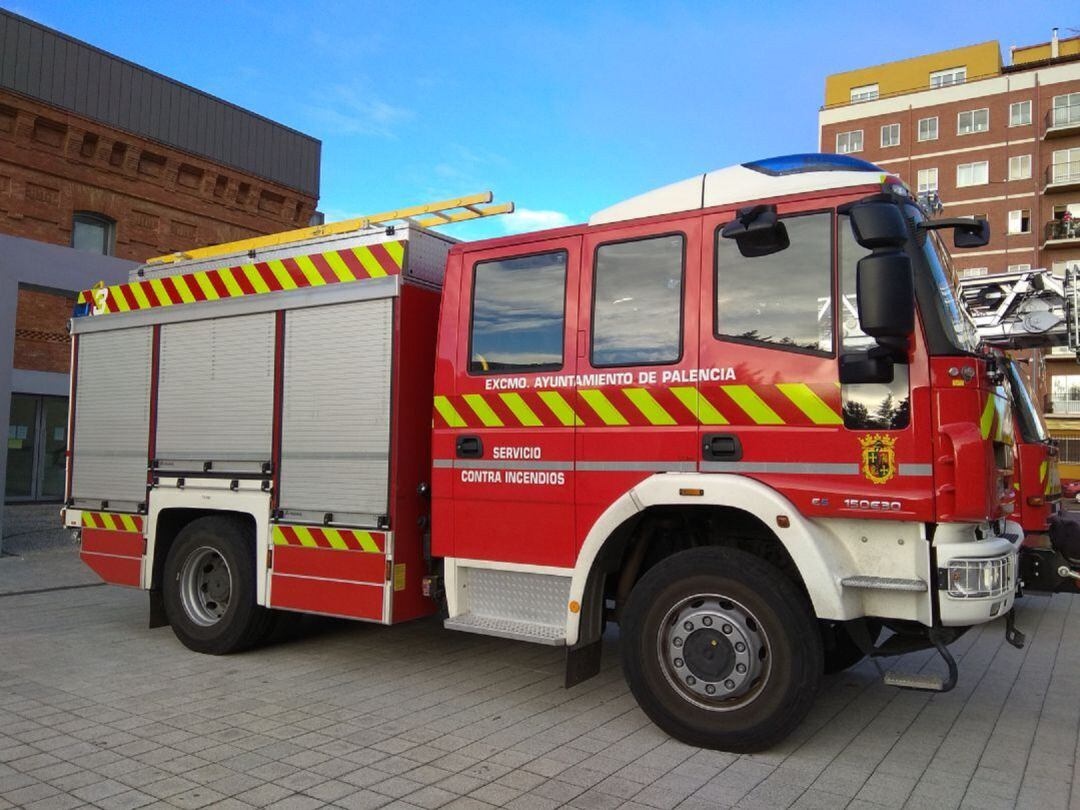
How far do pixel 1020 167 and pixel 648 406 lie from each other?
49.3m

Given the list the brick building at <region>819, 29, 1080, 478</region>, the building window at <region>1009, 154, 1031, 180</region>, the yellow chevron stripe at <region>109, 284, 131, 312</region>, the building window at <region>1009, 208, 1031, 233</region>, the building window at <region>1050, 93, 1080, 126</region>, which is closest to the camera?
the yellow chevron stripe at <region>109, 284, 131, 312</region>

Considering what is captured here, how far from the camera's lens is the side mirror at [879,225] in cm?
375

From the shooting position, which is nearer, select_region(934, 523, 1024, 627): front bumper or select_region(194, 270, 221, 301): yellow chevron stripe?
select_region(934, 523, 1024, 627): front bumper

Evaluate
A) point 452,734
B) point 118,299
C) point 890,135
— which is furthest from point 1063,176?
point 452,734

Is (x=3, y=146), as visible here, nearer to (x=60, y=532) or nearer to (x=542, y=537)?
(x=60, y=532)

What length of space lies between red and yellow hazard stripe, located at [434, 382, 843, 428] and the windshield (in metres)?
4.74

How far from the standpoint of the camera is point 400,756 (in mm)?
4203

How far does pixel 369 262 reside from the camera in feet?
18.7

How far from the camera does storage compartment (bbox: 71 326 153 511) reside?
6.93 metres

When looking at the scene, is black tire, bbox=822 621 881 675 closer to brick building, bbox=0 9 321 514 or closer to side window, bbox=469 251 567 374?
side window, bbox=469 251 567 374

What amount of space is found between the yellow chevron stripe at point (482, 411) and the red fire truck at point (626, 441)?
2 cm

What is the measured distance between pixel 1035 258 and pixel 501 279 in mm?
46997

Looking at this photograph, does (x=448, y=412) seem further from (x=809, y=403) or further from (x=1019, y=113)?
(x=1019, y=113)

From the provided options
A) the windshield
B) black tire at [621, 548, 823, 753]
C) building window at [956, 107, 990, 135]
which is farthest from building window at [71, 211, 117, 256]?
building window at [956, 107, 990, 135]
